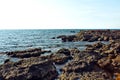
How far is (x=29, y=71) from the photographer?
31.0m

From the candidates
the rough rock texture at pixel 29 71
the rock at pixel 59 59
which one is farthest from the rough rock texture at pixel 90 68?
the rock at pixel 59 59

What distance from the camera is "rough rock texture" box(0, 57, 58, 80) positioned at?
30053 mm

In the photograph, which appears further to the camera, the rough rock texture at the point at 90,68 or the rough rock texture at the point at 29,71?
the rough rock texture at the point at 90,68

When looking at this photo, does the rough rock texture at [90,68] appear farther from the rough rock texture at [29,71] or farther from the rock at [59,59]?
the rock at [59,59]

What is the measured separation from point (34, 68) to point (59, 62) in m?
10.0

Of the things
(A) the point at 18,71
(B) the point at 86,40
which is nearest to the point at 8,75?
(A) the point at 18,71

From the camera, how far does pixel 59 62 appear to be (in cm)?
4131

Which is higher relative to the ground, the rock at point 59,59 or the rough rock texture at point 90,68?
the rough rock texture at point 90,68

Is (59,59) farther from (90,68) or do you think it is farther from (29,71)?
(29,71)

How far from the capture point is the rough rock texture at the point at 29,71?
98.6 feet

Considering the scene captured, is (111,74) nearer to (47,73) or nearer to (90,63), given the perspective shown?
(90,63)

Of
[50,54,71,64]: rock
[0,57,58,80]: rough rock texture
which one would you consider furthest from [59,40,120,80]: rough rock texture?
[50,54,71,64]: rock

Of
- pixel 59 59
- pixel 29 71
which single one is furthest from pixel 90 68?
pixel 59 59

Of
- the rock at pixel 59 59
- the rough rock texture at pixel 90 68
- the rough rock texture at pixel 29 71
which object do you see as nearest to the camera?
the rough rock texture at pixel 29 71
